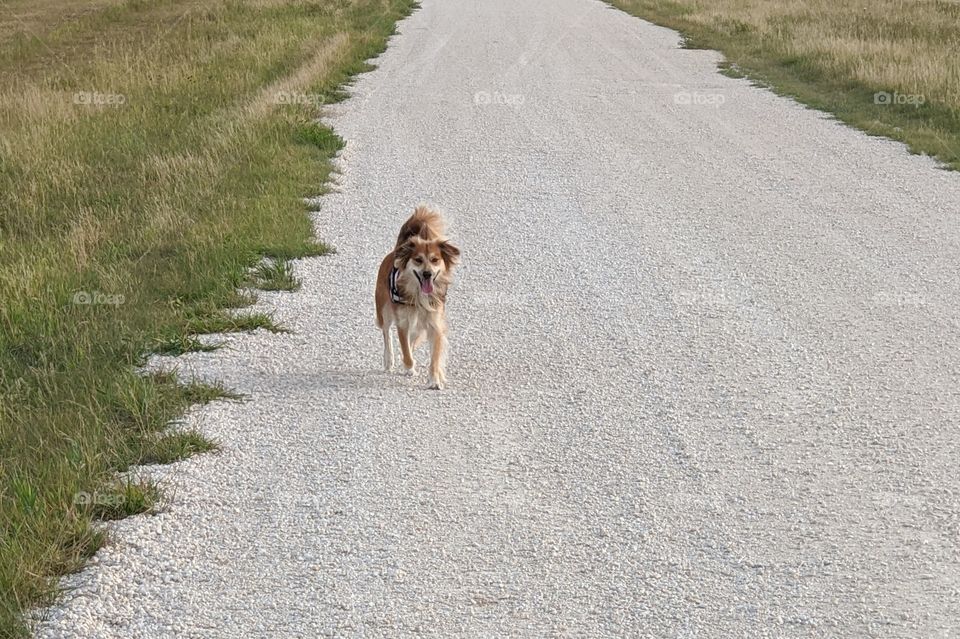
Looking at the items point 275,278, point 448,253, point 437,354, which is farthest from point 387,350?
point 275,278

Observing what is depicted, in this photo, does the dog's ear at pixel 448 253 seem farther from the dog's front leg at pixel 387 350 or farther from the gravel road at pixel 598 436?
the gravel road at pixel 598 436

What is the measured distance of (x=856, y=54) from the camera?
20.1 meters

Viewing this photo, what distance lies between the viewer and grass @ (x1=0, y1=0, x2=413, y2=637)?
5.82 metres

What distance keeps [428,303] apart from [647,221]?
4745 millimetres

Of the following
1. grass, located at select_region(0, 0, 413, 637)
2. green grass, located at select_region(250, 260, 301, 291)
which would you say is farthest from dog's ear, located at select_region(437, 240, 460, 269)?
green grass, located at select_region(250, 260, 301, 291)

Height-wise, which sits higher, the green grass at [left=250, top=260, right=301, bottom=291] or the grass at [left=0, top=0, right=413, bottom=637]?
the grass at [left=0, top=0, right=413, bottom=637]

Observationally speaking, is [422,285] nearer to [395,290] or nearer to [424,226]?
[395,290]

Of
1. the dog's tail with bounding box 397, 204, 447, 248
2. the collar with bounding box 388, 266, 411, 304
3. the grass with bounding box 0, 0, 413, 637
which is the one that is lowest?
the grass with bounding box 0, 0, 413, 637

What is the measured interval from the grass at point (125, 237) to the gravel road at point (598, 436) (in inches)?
10.6

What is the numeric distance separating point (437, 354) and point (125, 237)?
460cm

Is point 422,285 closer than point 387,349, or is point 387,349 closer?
point 422,285

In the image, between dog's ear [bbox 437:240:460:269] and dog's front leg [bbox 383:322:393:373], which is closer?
dog's ear [bbox 437:240:460:269]

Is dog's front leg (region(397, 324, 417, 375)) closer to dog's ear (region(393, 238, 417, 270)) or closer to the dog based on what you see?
the dog

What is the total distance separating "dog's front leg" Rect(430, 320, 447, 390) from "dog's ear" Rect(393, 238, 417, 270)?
16.1 inches
